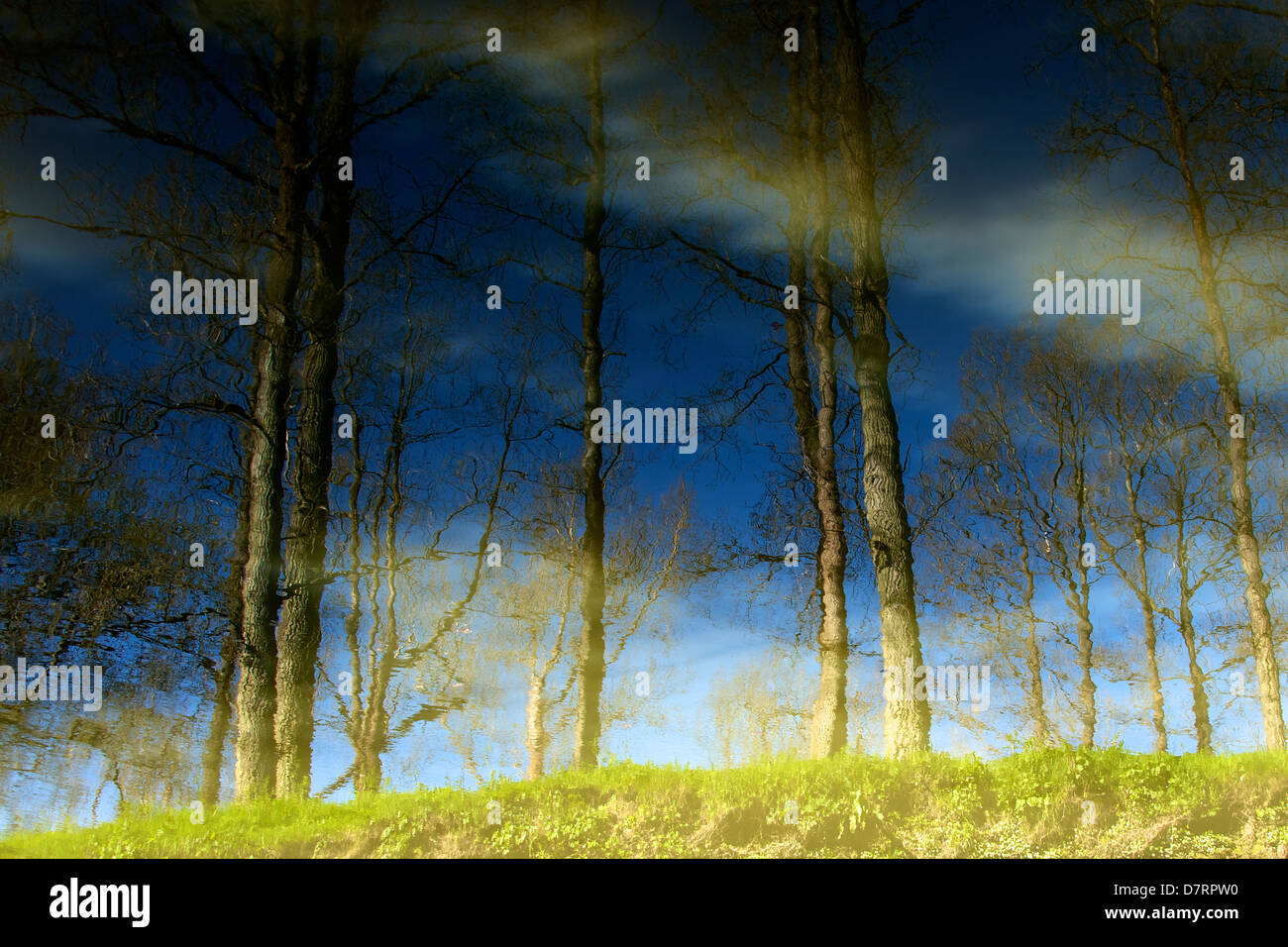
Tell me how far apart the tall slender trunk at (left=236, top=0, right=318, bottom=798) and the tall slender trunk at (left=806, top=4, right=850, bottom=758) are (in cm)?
688

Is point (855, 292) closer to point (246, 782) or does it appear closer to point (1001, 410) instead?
point (246, 782)

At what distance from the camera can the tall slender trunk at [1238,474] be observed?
1277 cm

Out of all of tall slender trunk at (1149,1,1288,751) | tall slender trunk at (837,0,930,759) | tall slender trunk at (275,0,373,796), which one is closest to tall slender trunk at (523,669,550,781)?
tall slender trunk at (275,0,373,796)

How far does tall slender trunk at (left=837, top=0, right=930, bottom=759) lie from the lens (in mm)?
8711

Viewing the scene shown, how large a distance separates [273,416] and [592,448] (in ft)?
14.2

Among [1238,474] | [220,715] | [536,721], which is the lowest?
[536,721]

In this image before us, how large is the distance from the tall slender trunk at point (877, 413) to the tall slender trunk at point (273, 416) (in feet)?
21.8

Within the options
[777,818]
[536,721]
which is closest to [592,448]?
[777,818]

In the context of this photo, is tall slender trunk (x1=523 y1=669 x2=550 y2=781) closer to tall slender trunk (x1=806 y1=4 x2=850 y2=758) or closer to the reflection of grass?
tall slender trunk (x1=806 y1=4 x2=850 y2=758)

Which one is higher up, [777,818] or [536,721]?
[777,818]

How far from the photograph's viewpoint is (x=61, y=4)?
8.55 m

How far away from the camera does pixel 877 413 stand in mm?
9852

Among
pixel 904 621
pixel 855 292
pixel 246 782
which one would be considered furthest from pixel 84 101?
pixel 904 621

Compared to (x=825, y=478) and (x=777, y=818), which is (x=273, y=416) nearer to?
(x=777, y=818)
